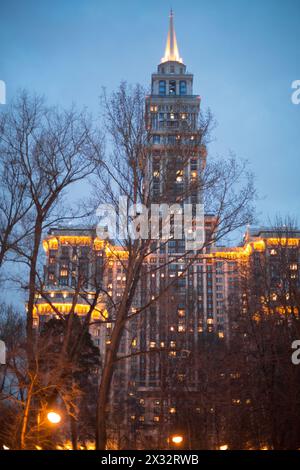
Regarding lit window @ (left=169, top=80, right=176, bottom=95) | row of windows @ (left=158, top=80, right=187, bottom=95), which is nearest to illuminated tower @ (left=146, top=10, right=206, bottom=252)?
lit window @ (left=169, top=80, right=176, bottom=95)

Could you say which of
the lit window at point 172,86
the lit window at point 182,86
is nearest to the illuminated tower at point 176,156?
the lit window at point 172,86

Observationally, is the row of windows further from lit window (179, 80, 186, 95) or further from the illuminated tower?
the illuminated tower

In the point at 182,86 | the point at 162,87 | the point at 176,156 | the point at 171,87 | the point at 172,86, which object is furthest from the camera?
the point at 162,87

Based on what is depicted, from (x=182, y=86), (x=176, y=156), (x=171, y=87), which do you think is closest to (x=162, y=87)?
(x=171, y=87)

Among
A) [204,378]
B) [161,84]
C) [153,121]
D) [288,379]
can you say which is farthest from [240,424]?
[161,84]

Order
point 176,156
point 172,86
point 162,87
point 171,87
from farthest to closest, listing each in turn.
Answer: point 162,87 < point 172,86 < point 171,87 < point 176,156

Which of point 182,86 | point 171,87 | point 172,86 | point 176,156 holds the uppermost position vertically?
point 182,86

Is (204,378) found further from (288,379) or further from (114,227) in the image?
(114,227)

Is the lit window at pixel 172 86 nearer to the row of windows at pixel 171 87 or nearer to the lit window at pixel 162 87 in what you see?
the row of windows at pixel 171 87

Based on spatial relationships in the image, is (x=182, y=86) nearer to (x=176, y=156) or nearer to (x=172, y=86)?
(x=172, y=86)

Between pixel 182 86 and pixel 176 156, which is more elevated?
pixel 182 86

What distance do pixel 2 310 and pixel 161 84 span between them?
68.6 meters

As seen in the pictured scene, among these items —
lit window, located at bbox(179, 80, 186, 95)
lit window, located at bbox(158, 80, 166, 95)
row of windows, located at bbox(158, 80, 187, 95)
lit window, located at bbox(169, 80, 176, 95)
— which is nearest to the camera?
lit window, located at bbox(169, 80, 176, 95)

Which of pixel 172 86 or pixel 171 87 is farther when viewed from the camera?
pixel 172 86
